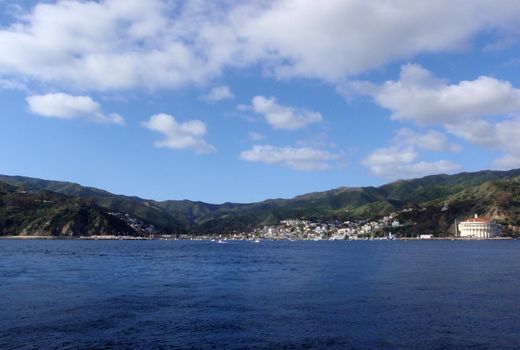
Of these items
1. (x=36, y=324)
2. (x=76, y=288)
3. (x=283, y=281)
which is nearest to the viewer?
(x=36, y=324)

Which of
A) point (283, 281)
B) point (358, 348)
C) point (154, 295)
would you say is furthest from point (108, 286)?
point (358, 348)

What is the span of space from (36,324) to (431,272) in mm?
72744

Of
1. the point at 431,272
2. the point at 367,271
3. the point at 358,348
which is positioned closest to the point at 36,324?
the point at 358,348

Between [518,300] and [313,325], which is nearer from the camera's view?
[313,325]

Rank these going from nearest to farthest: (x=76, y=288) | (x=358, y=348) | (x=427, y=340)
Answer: (x=358, y=348) → (x=427, y=340) → (x=76, y=288)

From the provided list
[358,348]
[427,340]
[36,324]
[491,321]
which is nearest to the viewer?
[358,348]

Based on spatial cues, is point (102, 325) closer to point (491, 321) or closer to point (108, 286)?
point (108, 286)

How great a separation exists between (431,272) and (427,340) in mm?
58060

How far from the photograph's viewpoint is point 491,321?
4550 cm

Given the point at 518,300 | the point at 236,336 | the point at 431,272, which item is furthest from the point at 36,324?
the point at 431,272

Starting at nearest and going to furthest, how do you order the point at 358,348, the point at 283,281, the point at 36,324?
1. the point at 358,348
2. the point at 36,324
3. the point at 283,281

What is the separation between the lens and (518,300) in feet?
189

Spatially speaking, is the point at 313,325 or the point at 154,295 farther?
the point at 154,295

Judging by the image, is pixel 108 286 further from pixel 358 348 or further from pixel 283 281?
pixel 358 348
